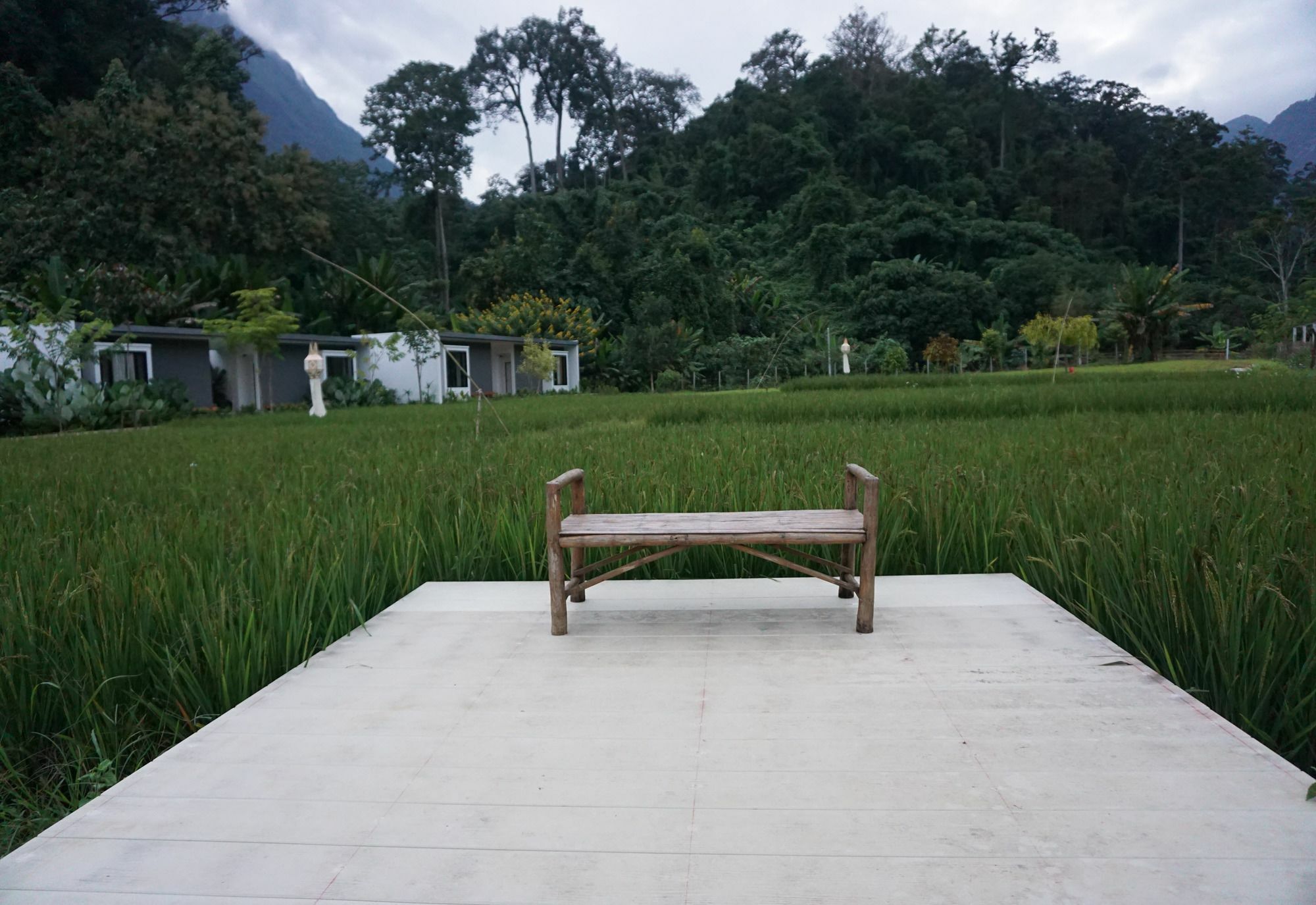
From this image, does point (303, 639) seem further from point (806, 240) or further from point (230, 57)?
point (806, 240)

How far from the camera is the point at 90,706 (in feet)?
8.34

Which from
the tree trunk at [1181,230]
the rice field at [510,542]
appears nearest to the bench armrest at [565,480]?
the rice field at [510,542]

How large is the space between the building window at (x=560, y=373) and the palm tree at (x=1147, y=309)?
21468mm

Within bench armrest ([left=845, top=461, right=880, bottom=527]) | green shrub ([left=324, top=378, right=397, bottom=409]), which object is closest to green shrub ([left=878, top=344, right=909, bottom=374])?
green shrub ([left=324, top=378, right=397, bottom=409])

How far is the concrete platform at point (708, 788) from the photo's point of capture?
4.96 ft

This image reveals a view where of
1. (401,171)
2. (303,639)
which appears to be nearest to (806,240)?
(401,171)

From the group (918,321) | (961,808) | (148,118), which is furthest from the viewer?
(918,321)

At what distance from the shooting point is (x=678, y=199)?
157ft

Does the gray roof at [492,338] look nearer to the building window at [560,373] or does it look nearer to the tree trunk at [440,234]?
the building window at [560,373]

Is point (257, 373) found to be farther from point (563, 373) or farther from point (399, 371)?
point (563, 373)

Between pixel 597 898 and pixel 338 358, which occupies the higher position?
pixel 338 358

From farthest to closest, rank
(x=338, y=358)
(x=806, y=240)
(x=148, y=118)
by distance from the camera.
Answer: (x=806, y=240)
(x=148, y=118)
(x=338, y=358)

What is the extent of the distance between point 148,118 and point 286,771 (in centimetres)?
3453

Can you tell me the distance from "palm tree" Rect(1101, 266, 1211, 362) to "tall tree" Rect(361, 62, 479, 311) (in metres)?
32.6
